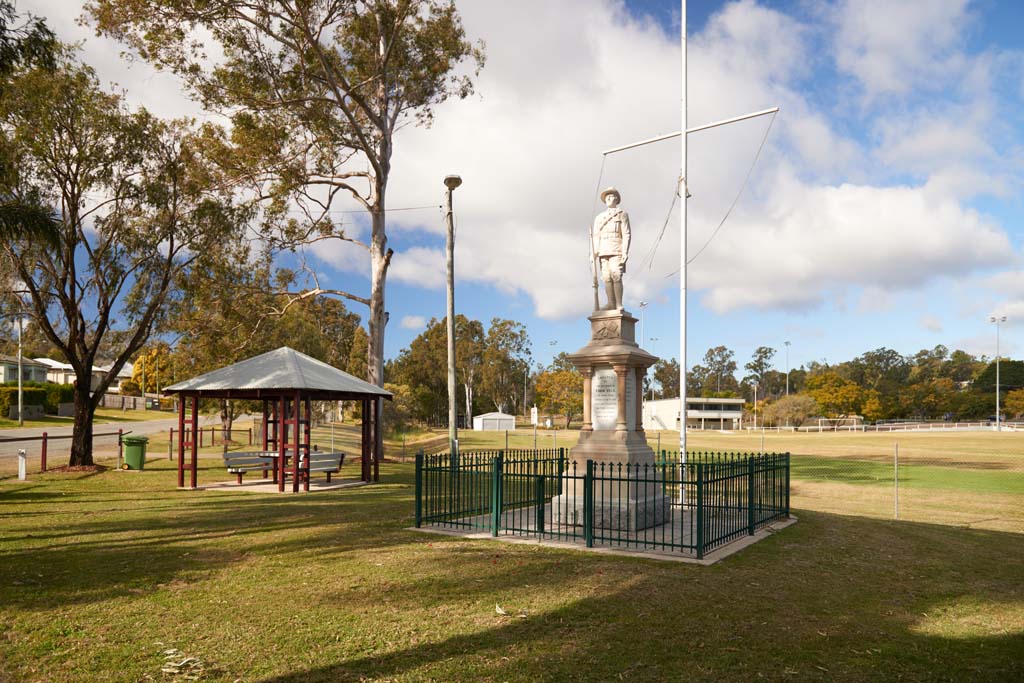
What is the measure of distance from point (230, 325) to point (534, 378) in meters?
82.3

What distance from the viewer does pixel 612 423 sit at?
11.6 meters

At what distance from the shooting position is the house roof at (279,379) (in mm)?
16094

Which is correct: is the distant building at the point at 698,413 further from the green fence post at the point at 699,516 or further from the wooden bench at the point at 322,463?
the green fence post at the point at 699,516

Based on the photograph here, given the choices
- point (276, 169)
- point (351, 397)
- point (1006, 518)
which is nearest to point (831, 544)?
point (1006, 518)

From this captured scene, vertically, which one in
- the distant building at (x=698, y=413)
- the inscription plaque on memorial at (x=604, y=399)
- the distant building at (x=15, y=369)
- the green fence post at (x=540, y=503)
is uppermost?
the distant building at (x=15, y=369)

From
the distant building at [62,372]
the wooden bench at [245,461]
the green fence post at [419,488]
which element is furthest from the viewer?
the distant building at [62,372]

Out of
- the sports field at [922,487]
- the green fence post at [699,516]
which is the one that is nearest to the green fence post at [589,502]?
the green fence post at [699,516]

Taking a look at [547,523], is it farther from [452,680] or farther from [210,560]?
[452,680]

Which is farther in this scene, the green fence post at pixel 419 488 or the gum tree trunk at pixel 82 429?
the gum tree trunk at pixel 82 429

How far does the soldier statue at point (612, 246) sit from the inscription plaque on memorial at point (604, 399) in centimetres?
123

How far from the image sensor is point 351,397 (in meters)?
18.6

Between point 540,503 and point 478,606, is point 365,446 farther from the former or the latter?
point 478,606

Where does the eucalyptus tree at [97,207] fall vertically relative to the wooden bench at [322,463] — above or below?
above

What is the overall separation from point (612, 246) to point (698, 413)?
94664mm
